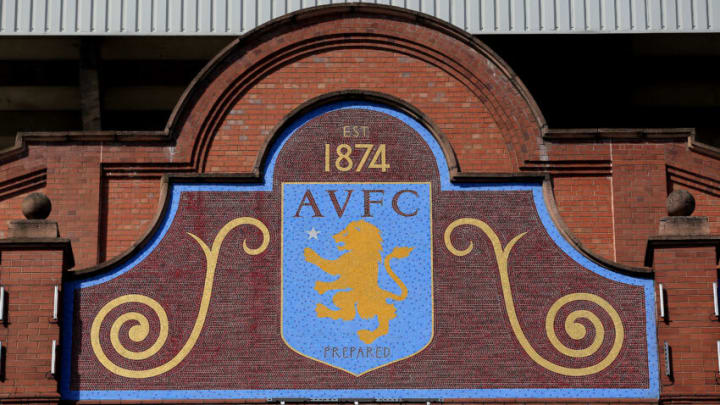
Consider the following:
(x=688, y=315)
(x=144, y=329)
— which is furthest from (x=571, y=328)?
(x=144, y=329)

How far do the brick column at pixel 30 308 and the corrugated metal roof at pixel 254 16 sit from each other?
5302mm

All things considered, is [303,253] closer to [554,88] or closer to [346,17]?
[346,17]

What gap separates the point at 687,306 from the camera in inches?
738

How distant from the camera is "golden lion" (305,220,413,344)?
19.0m

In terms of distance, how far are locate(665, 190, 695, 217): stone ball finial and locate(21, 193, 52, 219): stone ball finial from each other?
7.92 meters

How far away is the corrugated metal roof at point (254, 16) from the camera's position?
77.5ft

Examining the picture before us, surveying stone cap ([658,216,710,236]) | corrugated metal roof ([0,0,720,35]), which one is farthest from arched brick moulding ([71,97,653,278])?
corrugated metal roof ([0,0,720,35])

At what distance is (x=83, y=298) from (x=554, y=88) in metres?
9.58

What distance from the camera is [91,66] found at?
2422 centimetres

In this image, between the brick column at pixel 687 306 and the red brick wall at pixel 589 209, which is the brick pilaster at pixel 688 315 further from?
the red brick wall at pixel 589 209

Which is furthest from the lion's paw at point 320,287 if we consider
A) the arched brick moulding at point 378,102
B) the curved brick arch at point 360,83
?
Answer: the curved brick arch at point 360,83

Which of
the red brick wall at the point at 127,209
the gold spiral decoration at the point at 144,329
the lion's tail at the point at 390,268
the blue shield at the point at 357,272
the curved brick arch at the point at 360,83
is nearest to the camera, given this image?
the gold spiral decoration at the point at 144,329

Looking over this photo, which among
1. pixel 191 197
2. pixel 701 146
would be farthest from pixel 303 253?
pixel 701 146

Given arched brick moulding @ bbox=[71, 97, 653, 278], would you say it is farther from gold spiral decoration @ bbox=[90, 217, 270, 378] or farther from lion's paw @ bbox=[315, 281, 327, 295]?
lion's paw @ bbox=[315, 281, 327, 295]
